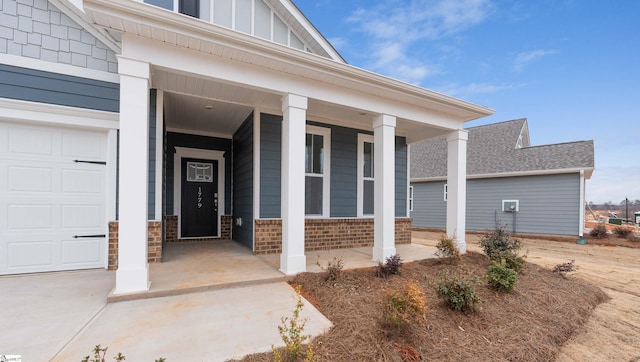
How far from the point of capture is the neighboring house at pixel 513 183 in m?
10.4

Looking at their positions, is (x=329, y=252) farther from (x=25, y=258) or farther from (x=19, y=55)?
(x=19, y=55)

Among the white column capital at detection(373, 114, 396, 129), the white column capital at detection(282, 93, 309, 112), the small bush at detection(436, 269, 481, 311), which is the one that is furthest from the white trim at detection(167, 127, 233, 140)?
the small bush at detection(436, 269, 481, 311)

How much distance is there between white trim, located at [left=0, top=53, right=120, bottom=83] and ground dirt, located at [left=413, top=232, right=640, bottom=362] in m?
6.86

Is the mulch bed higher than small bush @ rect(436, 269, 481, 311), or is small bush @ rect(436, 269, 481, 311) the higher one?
small bush @ rect(436, 269, 481, 311)

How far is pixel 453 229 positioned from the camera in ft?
19.9

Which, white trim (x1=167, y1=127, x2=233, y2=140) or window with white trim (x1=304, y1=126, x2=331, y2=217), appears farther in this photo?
white trim (x1=167, y1=127, x2=233, y2=140)

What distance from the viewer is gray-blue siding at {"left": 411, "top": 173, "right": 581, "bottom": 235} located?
10375 mm

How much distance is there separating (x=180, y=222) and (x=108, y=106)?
11.4 feet

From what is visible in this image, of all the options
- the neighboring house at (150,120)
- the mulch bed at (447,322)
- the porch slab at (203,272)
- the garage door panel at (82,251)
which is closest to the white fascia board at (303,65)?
the neighboring house at (150,120)

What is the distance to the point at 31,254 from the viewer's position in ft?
13.2

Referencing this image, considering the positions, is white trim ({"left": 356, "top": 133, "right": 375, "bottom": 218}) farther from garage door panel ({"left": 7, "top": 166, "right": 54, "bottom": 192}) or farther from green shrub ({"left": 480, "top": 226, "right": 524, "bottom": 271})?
garage door panel ({"left": 7, "top": 166, "right": 54, "bottom": 192})

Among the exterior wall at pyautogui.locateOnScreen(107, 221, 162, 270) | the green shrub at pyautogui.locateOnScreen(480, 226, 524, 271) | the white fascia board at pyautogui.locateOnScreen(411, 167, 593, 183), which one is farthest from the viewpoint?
the white fascia board at pyautogui.locateOnScreen(411, 167, 593, 183)

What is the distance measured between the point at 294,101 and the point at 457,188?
163 inches

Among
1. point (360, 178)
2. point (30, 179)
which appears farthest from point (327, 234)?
point (30, 179)
